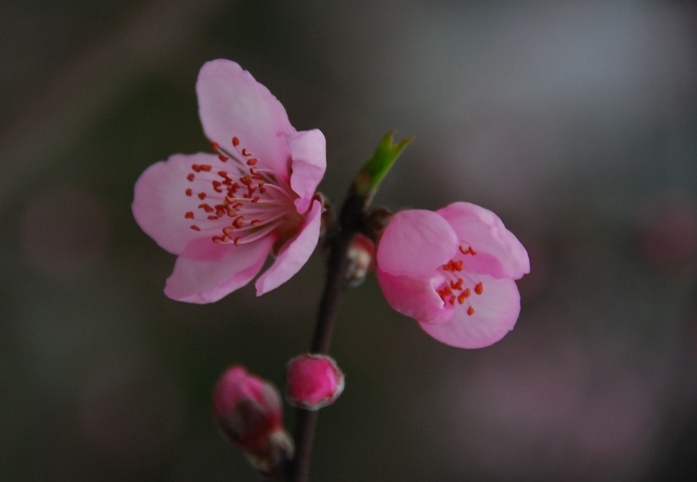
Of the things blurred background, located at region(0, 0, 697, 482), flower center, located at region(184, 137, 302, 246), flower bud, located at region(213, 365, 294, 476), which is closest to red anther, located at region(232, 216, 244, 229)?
flower center, located at region(184, 137, 302, 246)

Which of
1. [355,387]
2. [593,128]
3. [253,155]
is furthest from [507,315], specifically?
[593,128]

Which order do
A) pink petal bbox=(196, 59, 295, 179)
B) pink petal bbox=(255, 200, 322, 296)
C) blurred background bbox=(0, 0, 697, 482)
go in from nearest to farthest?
pink petal bbox=(255, 200, 322, 296) → pink petal bbox=(196, 59, 295, 179) → blurred background bbox=(0, 0, 697, 482)

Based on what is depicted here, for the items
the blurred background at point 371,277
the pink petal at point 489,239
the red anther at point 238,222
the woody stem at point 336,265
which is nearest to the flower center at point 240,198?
the red anther at point 238,222

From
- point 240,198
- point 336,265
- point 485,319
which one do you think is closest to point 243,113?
point 240,198

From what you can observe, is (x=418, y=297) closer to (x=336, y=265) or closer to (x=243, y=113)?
(x=336, y=265)

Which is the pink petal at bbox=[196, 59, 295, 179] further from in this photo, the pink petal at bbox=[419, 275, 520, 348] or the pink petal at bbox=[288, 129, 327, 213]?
the pink petal at bbox=[419, 275, 520, 348]

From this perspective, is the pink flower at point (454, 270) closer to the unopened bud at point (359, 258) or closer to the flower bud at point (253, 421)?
the unopened bud at point (359, 258)
